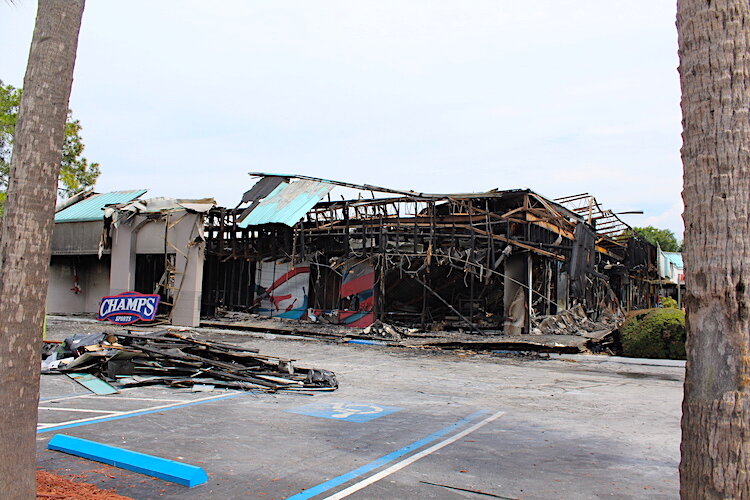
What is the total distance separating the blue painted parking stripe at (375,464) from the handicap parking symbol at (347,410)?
1181mm

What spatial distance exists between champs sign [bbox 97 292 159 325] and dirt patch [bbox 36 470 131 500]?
20.0 m

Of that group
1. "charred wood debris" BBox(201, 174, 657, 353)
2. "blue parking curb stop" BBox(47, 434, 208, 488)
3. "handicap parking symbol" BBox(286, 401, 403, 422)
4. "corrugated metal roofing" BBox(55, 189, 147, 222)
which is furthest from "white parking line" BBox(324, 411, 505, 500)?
"corrugated metal roofing" BBox(55, 189, 147, 222)

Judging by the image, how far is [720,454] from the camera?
3068 millimetres

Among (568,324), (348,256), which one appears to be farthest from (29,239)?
(568,324)

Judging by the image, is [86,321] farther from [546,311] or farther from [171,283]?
[546,311]

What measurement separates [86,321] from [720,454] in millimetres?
25975

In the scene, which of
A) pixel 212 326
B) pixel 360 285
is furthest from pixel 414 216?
pixel 212 326

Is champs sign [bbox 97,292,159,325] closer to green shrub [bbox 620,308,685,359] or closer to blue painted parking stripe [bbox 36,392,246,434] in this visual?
blue painted parking stripe [bbox 36,392,246,434]

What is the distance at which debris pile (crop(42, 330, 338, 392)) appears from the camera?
35.3 feet

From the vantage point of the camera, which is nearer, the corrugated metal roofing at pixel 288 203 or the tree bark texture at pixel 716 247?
the tree bark texture at pixel 716 247

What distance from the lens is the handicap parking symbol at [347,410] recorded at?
8.55 m

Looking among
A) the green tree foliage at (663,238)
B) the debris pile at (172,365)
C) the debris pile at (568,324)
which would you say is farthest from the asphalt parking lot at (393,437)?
the green tree foliage at (663,238)

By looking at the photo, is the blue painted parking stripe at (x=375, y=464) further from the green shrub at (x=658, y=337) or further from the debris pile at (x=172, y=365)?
the green shrub at (x=658, y=337)

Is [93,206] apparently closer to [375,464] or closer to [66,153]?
[66,153]
